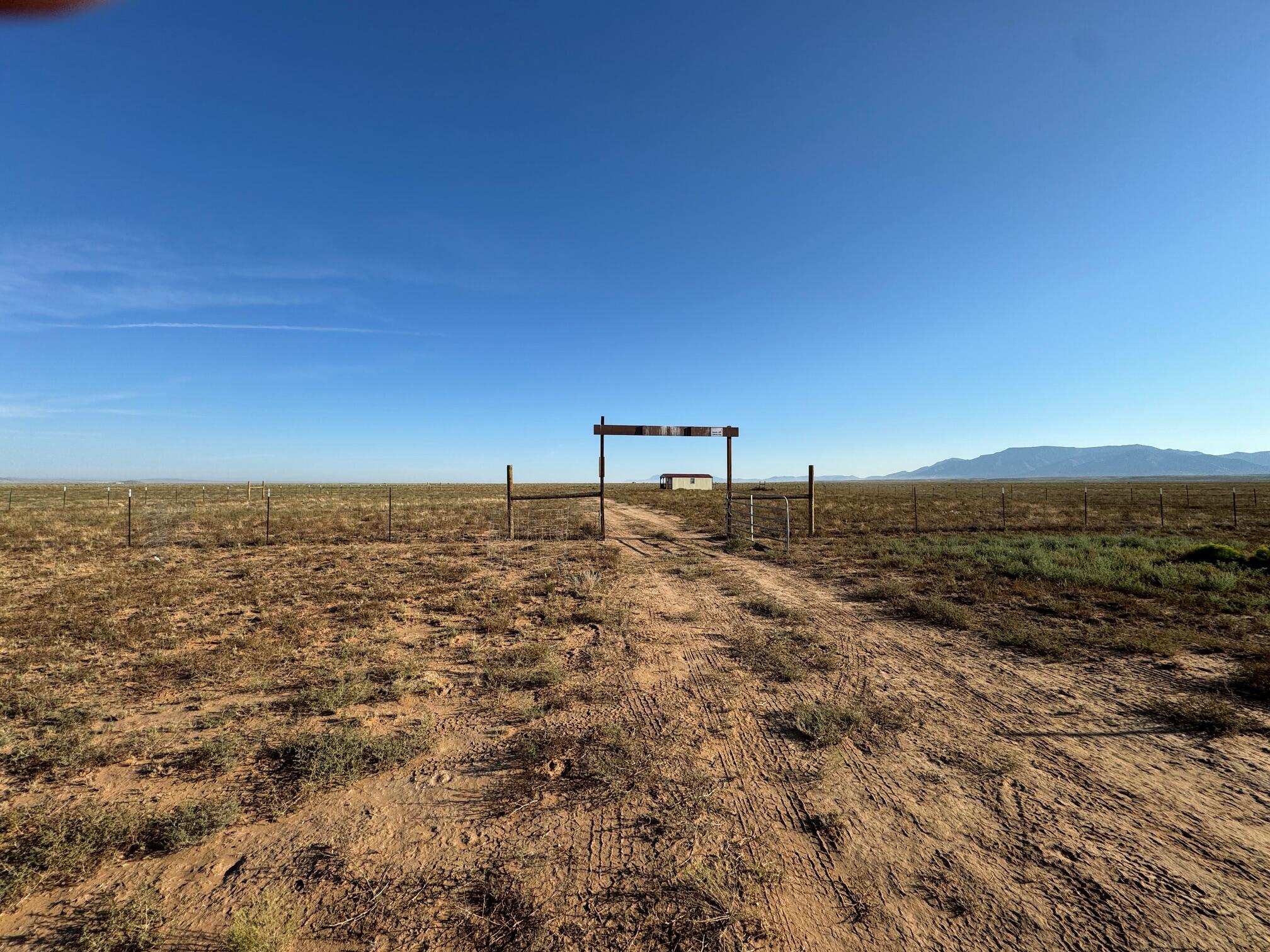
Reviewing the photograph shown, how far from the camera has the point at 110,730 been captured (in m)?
4.48

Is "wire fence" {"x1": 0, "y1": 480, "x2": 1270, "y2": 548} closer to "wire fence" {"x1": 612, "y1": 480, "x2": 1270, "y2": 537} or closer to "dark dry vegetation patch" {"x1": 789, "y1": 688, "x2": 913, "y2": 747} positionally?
"wire fence" {"x1": 612, "y1": 480, "x2": 1270, "y2": 537}

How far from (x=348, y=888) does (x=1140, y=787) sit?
5.47 m

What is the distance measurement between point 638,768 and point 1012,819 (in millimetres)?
2608

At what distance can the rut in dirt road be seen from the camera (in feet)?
8.34

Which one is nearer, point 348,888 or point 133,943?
point 133,943

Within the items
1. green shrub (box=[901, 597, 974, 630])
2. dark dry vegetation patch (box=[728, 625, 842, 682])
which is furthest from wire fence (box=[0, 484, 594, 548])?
green shrub (box=[901, 597, 974, 630])

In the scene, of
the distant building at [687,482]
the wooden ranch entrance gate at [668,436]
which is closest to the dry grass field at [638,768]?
the wooden ranch entrance gate at [668,436]

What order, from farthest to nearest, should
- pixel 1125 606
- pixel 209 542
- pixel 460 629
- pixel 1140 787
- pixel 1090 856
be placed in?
1. pixel 209 542
2. pixel 1125 606
3. pixel 460 629
4. pixel 1140 787
5. pixel 1090 856

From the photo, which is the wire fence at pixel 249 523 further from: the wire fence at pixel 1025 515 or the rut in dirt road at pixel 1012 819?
the rut in dirt road at pixel 1012 819

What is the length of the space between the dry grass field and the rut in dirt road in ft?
0.07

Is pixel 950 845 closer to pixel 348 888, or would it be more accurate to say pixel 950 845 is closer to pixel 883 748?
pixel 883 748

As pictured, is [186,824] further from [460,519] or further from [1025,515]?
[1025,515]

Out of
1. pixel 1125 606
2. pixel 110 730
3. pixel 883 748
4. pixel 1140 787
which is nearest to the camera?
pixel 1140 787

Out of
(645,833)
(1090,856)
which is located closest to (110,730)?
(645,833)
